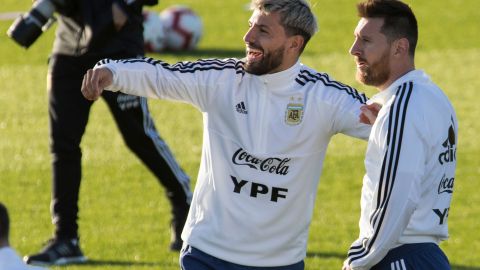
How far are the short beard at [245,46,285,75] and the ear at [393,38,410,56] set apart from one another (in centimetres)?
Result: 73

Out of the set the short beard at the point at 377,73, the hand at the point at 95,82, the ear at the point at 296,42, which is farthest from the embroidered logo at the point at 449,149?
the hand at the point at 95,82

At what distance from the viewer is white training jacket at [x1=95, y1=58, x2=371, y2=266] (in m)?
6.61

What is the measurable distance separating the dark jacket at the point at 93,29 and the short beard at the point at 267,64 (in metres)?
3.09

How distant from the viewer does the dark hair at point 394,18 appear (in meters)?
6.12

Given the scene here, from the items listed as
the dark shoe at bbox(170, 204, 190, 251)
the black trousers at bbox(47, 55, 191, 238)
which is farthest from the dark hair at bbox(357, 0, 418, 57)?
the dark shoe at bbox(170, 204, 190, 251)

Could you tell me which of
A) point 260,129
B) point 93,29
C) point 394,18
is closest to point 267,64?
point 260,129

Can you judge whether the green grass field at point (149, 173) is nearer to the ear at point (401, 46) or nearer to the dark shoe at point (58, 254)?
the dark shoe at point (58, 254)

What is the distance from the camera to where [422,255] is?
6.10m

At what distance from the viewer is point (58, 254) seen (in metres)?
9.38

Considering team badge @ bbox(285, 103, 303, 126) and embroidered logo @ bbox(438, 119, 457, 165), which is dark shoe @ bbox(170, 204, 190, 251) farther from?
embroidered logo @ bbox(438, 119, 457, 165)

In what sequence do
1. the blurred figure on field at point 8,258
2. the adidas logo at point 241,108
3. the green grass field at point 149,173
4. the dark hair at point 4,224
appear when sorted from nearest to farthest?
the blurred figure on field at point 8,258, the dark hair at point 4,224, the adidas logo at point 241,108, the green grass field at point 149,173

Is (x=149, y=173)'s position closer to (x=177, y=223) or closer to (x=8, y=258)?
(x=177, y=223)

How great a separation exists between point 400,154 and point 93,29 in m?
4.17

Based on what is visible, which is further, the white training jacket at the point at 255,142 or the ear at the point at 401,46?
the white training jacket at the point at 255,142
